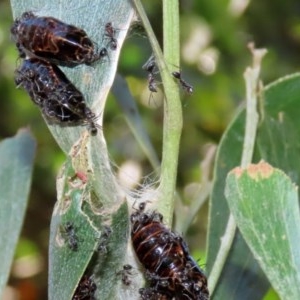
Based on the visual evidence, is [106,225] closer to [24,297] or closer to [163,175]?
[163,175]

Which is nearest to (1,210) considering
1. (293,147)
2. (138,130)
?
(138,130)

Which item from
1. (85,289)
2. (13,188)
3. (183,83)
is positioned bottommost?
(85,289)

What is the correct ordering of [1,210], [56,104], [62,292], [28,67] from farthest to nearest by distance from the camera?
[1,210] < [28,67] < [56,104] < [62,292]

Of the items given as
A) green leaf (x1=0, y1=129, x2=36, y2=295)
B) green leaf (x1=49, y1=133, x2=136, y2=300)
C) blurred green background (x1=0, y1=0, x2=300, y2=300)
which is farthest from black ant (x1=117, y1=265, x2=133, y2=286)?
blurred green background (x1=0, y1=0, x2=300, y2=300)

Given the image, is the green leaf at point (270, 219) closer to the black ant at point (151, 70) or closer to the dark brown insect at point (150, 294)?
the dark brown insect at point (150, 294)

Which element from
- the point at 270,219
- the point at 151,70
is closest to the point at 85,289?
the point at 270,219

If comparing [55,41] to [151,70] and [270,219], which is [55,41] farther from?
[270,219]
